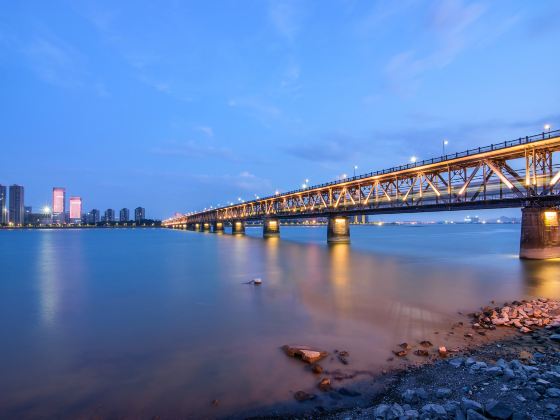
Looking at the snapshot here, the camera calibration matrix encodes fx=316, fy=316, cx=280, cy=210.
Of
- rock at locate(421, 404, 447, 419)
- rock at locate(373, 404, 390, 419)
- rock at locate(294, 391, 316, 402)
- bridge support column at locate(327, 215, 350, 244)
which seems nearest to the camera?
rock at locate(421, 404, 447, 419)

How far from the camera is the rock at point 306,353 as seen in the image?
10.1 metres

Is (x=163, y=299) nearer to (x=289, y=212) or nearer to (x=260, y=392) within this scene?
(x=260, y=392)

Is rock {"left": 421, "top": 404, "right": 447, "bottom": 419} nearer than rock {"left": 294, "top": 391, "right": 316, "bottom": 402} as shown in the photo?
Yes

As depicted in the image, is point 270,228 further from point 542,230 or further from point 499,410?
point 499,410

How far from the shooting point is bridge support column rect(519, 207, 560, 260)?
33.1 m

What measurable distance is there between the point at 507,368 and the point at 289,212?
80783mm

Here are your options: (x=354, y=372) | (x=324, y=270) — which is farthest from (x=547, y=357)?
(x=324, y=270)

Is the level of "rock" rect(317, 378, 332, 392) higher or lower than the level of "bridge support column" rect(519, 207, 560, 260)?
lower

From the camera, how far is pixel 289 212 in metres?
88.8

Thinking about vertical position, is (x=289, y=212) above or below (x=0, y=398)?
above

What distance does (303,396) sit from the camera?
25.9 ft

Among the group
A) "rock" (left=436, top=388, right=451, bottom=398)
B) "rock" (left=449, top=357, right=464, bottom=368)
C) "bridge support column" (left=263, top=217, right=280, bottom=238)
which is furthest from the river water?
"bridge support column" (left=263, top=217, right=280, bottom=238)

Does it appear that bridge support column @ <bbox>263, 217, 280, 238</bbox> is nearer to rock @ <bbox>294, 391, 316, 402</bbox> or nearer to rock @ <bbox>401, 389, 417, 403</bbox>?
rock @ <bbox>294, 391, 316, 402</bbox>

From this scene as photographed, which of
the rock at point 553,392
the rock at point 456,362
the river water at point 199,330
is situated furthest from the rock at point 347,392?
the rock at point 553,392
